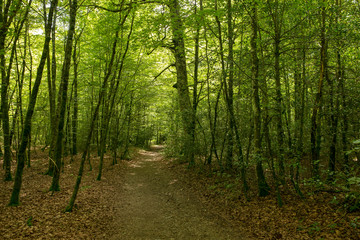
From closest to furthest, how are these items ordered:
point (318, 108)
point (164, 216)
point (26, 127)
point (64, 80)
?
1. point (26, 127)
2. point (164, 216)
3. point (318, 108)
4. point (64, 80)

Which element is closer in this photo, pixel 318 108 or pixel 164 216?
pixel 164 216

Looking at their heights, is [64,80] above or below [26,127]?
above

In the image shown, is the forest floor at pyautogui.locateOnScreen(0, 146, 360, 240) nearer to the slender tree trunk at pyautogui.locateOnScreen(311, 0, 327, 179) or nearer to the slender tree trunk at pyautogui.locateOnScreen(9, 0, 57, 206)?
the slender tree trunk at pyautogui.locateOnScreen(9, 0, 57, 206)

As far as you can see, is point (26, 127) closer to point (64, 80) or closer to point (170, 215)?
point (64, 80)

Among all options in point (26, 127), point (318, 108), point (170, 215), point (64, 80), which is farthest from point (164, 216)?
point (318, 108)

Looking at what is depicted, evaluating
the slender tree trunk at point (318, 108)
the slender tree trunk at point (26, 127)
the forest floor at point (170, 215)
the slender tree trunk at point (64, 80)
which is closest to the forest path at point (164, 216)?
the forest floor at point (170, 215)

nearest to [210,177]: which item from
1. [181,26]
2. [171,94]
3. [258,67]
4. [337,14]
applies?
[258,67]

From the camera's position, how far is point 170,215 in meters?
7.12

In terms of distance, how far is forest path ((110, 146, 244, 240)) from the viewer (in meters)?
5.77

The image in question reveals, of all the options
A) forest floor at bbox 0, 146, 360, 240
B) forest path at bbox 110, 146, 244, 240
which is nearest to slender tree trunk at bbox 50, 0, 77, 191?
forest floor at bbox 0, 146, 360, 240

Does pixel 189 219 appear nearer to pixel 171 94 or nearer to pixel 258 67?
pixel 258 67

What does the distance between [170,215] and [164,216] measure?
22cm

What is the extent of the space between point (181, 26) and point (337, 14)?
19.8ft

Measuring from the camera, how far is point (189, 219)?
6.71 m
